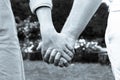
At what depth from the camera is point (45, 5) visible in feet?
8.64

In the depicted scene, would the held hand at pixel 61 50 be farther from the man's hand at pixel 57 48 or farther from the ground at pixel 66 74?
the ground at pixel 66 74

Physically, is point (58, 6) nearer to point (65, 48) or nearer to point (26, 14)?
point (26, 14)

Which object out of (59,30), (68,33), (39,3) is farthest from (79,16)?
(59,30)

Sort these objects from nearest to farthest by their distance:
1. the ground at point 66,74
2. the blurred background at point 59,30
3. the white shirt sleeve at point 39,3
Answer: the white shirt sleeve at point 39,3 → the ground at point 66,74 → the blurred background at point 59,30

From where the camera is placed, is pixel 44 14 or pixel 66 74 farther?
pixel 66 74

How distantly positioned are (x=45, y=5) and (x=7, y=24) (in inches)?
23.0

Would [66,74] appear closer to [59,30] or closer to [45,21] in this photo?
[59,30]

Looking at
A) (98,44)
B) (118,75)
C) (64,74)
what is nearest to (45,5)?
(118,75)

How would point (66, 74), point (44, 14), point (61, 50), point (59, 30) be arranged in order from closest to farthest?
point (61, 50) → point (44, 14) → point (66, 74) → point (59, 30)

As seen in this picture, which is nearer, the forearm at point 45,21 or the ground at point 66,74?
the forearm at point 45,21

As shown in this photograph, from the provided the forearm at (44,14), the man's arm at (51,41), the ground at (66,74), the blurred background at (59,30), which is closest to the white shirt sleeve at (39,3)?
the forearm at (44,14)

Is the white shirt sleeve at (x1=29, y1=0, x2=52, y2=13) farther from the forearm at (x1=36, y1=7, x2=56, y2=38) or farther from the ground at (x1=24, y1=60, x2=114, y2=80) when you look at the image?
the ground at (x1=24, y1=60, x2=114, y2=80)

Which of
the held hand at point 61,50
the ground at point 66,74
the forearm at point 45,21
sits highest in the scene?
the forearm at point 45,21

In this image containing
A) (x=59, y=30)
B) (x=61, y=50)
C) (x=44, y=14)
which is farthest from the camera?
(x=59, y=30)
